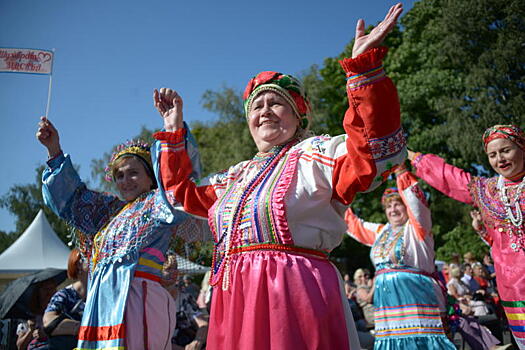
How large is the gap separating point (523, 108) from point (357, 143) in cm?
1454

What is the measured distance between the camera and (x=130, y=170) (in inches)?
138

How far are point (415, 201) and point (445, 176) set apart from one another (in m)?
0.47

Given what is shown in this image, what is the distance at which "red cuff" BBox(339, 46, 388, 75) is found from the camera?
1633mm

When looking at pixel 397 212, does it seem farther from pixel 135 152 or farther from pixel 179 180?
pixel 179 180

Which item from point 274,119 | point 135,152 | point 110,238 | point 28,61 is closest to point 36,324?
point 110,238

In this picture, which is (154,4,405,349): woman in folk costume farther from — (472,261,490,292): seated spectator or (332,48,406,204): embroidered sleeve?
(472,261,490,292): seated spectator

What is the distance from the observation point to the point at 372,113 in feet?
5.28

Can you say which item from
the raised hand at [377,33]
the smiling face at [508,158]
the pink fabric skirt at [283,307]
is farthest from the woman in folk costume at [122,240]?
the smiling face at [508,158]

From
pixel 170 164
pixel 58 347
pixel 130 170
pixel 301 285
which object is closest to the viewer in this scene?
pixel 301 285

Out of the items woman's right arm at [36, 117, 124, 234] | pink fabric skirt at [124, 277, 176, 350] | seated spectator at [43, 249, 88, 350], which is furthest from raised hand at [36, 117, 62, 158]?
pink fabric skirt at [124, 277, 176, 350]

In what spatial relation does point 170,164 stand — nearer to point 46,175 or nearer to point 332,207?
point 332,207

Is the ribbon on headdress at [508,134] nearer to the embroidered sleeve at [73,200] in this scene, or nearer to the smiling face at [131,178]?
the smiling face at [131,178]

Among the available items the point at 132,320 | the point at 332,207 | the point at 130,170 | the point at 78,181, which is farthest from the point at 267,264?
the point at 78,181

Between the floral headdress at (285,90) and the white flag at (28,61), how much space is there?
96.7 inches
